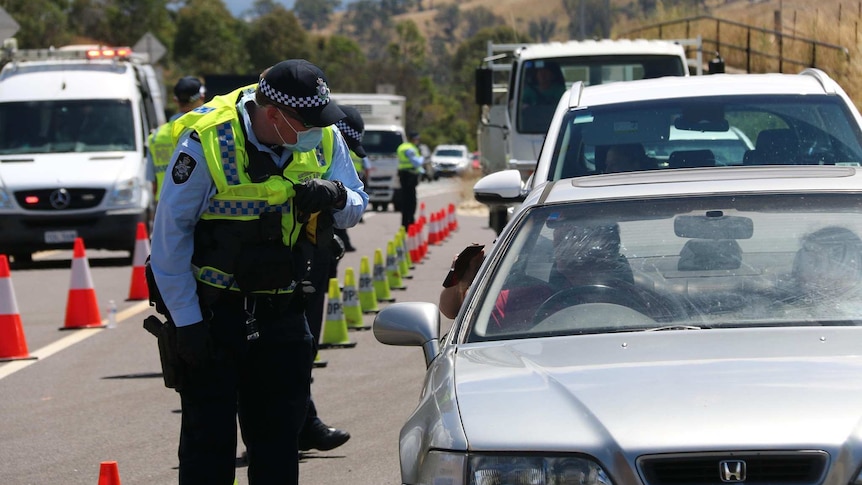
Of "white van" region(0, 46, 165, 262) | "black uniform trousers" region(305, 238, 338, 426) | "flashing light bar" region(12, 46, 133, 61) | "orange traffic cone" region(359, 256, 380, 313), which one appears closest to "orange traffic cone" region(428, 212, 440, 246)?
"white van" region(0, 46, 165, 262)

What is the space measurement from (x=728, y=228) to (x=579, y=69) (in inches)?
474

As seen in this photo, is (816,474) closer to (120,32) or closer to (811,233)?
(811,233)

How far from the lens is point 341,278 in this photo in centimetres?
1680

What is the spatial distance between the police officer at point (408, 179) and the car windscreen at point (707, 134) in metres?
14.5

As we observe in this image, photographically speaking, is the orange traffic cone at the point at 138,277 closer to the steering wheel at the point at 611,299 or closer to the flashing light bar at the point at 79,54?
the flashing light bar at the point at 79,54

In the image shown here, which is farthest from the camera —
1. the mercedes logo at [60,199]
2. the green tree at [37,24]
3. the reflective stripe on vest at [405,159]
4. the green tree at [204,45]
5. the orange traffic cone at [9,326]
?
the green tree at [204,45]

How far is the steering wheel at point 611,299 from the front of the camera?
489cm

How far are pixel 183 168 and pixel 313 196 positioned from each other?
0.47 metres

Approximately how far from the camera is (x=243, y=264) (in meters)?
5.21

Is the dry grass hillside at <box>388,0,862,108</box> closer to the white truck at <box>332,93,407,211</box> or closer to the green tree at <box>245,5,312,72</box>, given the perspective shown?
the white truck at <box>332,93,407,211</box>

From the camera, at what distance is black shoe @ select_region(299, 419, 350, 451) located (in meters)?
7.41

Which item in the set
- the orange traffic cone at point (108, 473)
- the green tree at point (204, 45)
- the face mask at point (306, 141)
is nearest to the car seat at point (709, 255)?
the face mask at point (306, 141)

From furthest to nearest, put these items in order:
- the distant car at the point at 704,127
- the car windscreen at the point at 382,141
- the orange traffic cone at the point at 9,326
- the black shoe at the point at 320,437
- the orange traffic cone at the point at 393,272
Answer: the car windscreen at the point at 382,141 < the orange traffic cone at the point at 393,272 < the orange traffic cone at the point at 9,326 < the distant car at the point at 704,127 < the black shoe at the point at 320,437

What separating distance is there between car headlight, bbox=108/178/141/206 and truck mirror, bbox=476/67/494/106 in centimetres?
453
